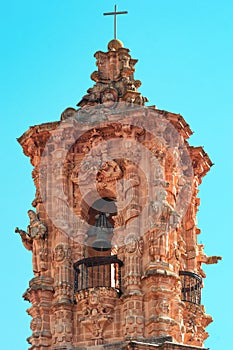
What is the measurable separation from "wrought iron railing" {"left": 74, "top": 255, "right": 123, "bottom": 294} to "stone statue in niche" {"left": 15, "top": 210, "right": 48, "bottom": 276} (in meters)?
0.91

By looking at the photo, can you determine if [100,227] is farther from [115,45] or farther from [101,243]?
[115,45]

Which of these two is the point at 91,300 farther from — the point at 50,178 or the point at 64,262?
the point at 50,178

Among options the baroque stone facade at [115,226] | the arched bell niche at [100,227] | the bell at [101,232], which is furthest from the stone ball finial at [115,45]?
the bell at [101,232]

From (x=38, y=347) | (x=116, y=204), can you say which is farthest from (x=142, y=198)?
(x=38, y=347)

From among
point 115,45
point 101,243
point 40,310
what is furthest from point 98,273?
point 115,45

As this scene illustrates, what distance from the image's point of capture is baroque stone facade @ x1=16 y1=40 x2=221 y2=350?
123 feet

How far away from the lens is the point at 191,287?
3941 cm

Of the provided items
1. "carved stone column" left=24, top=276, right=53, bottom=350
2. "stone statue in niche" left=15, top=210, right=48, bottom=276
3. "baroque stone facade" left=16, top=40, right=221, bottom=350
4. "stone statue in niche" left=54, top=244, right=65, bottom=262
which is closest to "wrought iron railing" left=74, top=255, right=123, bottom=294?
"baroque stone facade" left=16, top=40, right=221, bottom=350

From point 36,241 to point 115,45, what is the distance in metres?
6.26

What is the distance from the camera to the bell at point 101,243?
3925 cm

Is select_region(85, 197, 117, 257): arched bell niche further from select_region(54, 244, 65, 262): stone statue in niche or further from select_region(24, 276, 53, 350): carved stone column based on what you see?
select_region(24, 276, 53, 350): carved stone column

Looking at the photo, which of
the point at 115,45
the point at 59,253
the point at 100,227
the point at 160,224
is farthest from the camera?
the point at 115,45

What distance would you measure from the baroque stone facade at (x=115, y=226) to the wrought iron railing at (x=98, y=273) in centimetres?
2

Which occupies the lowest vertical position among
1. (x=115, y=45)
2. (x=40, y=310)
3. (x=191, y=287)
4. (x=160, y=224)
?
(x=40, y=310)
